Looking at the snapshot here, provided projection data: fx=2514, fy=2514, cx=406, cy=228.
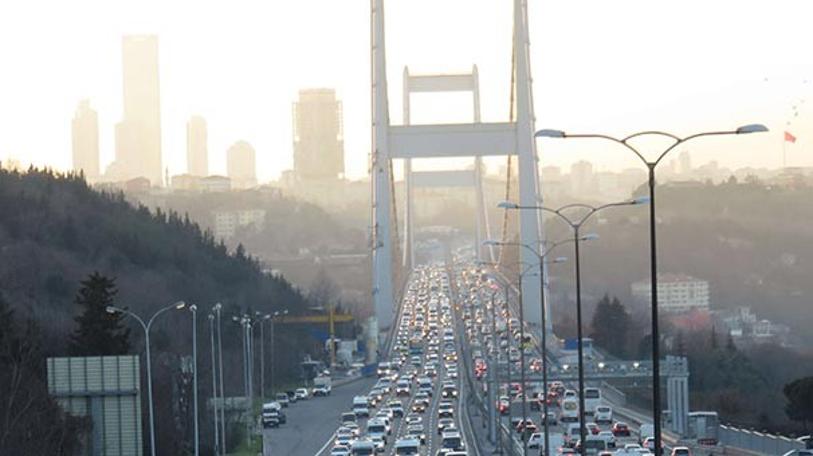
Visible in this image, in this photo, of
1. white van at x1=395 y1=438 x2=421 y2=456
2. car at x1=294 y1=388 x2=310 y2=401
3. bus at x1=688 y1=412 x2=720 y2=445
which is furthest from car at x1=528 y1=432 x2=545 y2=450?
car at x1=294 y1=388 x2=310 y2=401

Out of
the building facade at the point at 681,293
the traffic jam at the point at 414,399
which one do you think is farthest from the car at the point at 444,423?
the building facade at the point at 681,293

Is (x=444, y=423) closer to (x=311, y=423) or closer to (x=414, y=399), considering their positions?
(x=311, y=423)

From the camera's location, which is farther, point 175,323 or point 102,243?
point 102,243

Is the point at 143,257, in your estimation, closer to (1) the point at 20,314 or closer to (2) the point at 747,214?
(1) the point at 20,314

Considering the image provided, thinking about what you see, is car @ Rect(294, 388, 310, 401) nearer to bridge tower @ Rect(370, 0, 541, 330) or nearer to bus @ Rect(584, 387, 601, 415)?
bridge tower @ Rect(370, 0, 541, 330)

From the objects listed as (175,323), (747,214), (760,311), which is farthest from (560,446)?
(747,214)
